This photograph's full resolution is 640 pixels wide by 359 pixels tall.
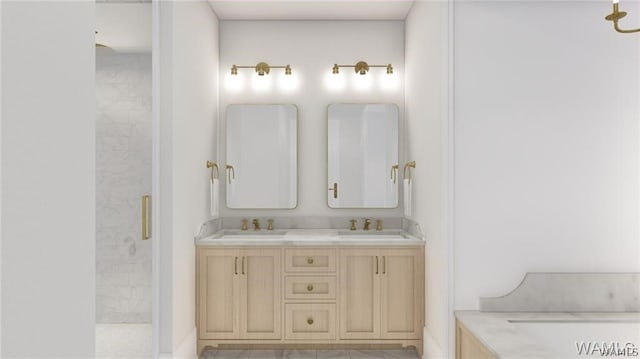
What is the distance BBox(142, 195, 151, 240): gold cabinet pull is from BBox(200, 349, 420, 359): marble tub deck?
3.75ft

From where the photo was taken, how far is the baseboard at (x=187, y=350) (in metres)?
2.71

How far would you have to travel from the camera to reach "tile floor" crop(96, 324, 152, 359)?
3.14 meters

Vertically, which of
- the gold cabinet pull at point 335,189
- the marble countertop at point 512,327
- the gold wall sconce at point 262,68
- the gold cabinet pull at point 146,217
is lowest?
the marble countertop at point 512,327

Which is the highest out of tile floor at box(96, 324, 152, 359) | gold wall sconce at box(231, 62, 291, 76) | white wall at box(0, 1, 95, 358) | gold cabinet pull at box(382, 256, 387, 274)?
gold wall sconce at box(231, 62, 291, 76)

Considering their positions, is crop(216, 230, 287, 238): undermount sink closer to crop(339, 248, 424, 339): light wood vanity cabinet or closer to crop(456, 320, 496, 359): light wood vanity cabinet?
crop(339, 248, 424, 339): light wood vanity cabinet

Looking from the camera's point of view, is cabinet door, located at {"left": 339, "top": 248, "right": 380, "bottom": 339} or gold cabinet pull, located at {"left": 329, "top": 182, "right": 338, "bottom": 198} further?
gold cabinet pull, located at {"left": 329, "top": 182, "right": 338, "bottom": 198}

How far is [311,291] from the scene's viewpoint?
3.31m

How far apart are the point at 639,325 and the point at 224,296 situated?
2.50 meters

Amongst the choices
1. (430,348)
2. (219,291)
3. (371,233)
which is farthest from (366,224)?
(219,291)

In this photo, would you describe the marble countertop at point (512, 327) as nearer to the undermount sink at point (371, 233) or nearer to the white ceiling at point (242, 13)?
the undermount sink at point (371, 233)

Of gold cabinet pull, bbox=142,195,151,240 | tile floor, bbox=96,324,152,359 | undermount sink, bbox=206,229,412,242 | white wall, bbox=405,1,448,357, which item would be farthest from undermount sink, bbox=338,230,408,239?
tile floor, bbox=96,324,152,359

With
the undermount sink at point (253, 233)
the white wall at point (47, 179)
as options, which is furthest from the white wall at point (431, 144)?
the white wall at point (47, 179)

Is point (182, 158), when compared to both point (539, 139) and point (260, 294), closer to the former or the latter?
point (260, 294)

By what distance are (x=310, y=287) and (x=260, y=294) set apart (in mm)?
356
